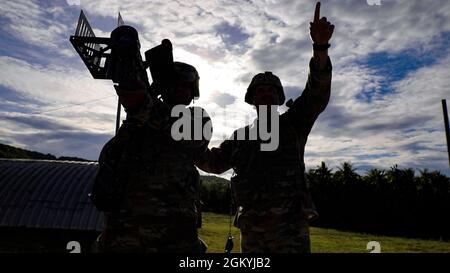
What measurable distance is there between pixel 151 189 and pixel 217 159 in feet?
4.59

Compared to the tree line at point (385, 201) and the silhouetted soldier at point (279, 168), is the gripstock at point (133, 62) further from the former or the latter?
the tree line at point (385, 201)

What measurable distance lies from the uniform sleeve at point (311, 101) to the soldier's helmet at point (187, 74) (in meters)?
1.38

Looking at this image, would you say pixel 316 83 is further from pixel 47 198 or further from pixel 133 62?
pixel 47 198

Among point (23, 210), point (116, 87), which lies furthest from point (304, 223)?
A: point (23, 210)

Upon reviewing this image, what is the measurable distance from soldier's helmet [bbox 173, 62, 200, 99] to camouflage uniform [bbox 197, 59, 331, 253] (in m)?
0.97

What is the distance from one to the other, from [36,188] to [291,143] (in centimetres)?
1734

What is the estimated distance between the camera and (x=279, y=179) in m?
4.50

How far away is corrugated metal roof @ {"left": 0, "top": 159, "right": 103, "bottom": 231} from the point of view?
16.2 meters

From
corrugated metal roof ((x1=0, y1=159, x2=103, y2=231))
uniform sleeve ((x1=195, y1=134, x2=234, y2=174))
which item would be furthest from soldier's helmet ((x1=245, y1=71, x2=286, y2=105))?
corrugated metal roof ((x1=0, y1=159, x2=103, y2=231))

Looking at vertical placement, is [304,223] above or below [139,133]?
below

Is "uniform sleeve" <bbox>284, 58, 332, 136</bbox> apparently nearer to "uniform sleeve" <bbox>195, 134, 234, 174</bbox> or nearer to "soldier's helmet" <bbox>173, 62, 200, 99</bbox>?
"uniform sleeve" <bbox>195, 134, 234, 174</bbox>

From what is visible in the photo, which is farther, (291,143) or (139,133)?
(291,143)
